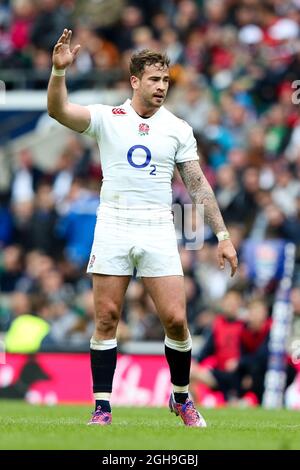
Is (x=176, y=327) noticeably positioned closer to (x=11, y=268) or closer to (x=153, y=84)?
(x=153, y=84)

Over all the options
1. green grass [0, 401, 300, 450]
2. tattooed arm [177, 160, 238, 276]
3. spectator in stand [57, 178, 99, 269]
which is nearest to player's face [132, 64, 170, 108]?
tattooed arm [177, 160, 238, 276]

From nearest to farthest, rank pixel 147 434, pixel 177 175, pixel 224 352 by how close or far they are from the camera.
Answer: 1. pixel 147 434
2. pixel 224 352
3. pixel 177 175

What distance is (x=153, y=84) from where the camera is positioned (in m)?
9.87

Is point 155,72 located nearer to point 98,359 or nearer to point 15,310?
point 98,359

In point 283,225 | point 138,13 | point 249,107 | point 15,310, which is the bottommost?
point 15,310

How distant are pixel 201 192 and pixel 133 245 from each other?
667mm

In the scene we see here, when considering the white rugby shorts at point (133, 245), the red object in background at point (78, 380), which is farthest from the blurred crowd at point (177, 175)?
the white rugby shorts at point (133, 245)

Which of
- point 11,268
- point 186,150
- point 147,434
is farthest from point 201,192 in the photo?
point 11,268

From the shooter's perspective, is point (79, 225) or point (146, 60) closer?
point (146, 60)

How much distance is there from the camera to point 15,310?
19.9 metres

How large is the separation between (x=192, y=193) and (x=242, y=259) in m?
8.29

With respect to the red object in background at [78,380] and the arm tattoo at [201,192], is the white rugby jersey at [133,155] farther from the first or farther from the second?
the red object in background at [78,380]

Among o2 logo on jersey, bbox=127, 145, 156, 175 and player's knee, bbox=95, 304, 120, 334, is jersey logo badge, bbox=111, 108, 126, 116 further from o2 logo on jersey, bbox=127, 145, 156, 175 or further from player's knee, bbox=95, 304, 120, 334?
player's knee, bbox=95, 304, 120, 334
